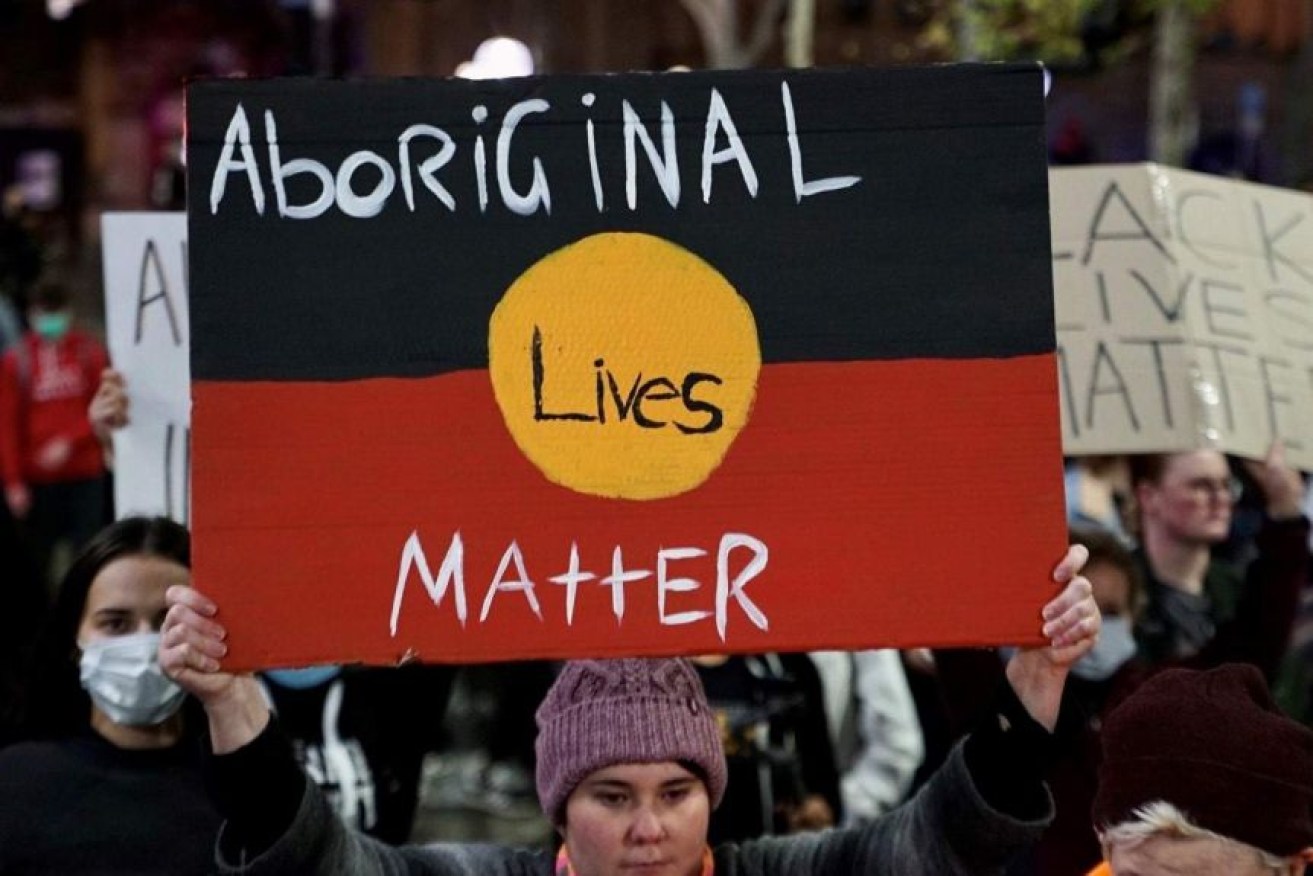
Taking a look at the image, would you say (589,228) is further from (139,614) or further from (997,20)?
(997,20)

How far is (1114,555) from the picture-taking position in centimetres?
545

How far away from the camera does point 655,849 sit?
3.49 meters

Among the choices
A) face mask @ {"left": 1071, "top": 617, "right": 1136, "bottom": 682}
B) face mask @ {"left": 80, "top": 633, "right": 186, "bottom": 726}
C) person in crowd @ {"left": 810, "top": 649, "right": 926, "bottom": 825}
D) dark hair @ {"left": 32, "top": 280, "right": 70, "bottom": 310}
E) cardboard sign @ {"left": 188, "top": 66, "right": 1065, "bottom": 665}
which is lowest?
person in crowd @ {"left": 810, "top": 649, "right": 926, "bottom": 825}

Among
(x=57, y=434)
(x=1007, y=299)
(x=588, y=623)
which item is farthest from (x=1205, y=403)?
(x=57, y=434)

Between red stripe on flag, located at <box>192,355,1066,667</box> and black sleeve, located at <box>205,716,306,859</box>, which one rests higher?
red stripe on flag, located at <box>192,355,1066,667</box>

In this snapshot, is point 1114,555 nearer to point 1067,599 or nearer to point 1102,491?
point 1102,491

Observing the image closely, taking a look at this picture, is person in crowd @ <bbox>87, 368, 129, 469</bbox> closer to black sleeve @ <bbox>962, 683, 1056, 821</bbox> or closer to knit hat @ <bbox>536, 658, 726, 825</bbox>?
knit hat @ <bbox>536, 658, 726, 825</bbox>

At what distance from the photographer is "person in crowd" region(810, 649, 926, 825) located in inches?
237

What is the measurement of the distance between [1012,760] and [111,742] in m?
1.73

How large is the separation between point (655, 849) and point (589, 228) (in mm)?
850

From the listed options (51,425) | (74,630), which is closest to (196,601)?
(74,630)

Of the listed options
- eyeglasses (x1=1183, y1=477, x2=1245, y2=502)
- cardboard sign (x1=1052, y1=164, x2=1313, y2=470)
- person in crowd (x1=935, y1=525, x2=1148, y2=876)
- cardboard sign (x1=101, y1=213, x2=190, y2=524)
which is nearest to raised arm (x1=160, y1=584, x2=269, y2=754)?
person in crowd (x1=935, y1=525, x2=1148, y2=876)

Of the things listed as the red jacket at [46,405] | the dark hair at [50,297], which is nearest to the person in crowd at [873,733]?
the red jacket at [46,405]

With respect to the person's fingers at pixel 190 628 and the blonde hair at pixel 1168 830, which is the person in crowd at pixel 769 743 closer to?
the blonde hair at pixel 1168 830
